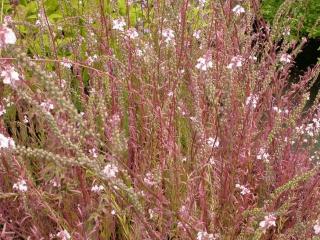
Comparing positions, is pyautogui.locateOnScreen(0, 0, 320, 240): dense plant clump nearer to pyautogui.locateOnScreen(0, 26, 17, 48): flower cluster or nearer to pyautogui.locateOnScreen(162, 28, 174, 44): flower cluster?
pyautogui.locateOnScreen(162, 28, 174, 44): flower cluster

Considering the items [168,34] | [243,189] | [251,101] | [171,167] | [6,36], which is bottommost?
[243,189]

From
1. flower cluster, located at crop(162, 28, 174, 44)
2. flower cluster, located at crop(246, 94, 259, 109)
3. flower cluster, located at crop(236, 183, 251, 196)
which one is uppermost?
flower cluster, located at crop(162, 28, 174, 44)

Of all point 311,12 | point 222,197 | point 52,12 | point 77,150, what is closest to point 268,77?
point 222,197

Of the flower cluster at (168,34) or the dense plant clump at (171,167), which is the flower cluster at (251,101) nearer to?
the dense plant clump at (171,167)

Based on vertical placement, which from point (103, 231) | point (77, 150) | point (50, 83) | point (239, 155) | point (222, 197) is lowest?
point (103, 231)

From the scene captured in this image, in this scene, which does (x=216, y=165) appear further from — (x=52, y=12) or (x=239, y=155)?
(x=52, y=12)

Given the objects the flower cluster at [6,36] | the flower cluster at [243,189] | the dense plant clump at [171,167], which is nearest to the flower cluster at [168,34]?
the dense plant clump at [171,167]

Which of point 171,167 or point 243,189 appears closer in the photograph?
point 171,167

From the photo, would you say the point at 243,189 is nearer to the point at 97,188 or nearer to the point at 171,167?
the point at 171,167

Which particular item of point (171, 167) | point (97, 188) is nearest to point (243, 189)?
point (171, 167)

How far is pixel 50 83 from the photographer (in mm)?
984

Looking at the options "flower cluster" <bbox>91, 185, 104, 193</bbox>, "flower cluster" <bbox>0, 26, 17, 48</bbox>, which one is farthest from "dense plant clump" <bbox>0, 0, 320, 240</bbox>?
"flower cluster" <bbox>0, 26, 17, 48</bbox>

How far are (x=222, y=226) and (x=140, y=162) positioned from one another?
1.52 ft

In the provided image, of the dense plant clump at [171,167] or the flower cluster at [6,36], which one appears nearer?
the flower cluster at [6,36]
